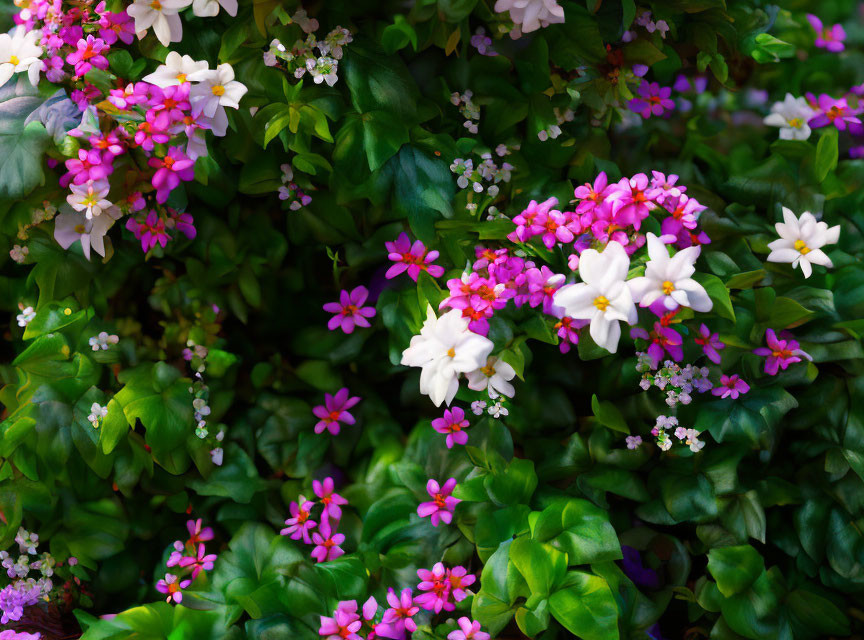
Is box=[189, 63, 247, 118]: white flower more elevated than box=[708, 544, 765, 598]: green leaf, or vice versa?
box=[189, 63, 247, 118]: white flower

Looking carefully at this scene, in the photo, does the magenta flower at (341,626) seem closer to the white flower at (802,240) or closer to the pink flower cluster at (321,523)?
the pink flower cluster at (321,523)

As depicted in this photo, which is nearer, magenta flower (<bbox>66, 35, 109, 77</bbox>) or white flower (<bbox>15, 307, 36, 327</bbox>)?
magenta flower (<bbox>66, 35, 109, 77</bbox>)

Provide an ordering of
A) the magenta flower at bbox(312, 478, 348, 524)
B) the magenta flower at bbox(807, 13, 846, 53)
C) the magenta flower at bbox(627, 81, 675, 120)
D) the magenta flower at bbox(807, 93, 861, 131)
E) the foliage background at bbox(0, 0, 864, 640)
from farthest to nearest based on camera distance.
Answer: the magenta flower at bbox(807, 13, 846, 53), the magenta flower at bbox(807, 93, 861, 131), the magenta flower at bbox(627, 81, 675, 120), the magenta flower at bbox(312, 478, 348, 524), the foliage background at bbox(0, 0, 864, 640)

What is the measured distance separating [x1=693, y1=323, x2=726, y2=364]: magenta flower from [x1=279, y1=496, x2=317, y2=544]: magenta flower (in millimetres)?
733

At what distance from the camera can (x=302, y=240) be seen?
150 cm

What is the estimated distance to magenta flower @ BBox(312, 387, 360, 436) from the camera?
1.49m

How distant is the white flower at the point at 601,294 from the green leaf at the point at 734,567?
1.51 feet

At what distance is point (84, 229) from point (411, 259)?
565 millimetres

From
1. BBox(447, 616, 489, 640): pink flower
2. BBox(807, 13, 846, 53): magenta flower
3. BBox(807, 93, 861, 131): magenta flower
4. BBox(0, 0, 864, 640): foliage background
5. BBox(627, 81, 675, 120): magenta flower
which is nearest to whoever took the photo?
BBox(447, 616, 489, 640): pink flower

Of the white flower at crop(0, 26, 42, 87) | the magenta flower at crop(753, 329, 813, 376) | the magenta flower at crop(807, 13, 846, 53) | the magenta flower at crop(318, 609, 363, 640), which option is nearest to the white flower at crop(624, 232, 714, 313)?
the magenta flower at crop(753, 329, 813, 376)

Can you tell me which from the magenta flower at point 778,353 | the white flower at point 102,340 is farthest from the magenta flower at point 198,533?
the magenta flower at point 778,353

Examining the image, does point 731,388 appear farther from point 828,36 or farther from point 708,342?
point 828,36

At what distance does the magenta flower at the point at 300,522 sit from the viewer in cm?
139

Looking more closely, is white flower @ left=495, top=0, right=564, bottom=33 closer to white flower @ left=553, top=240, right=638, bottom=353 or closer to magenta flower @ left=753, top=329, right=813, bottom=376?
white flower @ left=553, top=240, right=638, bottom=353
